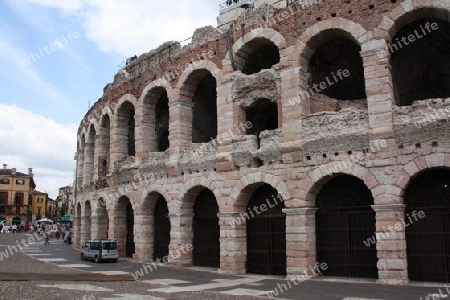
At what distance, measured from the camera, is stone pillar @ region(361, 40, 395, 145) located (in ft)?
42.7

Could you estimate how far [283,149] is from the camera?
14.7 meters

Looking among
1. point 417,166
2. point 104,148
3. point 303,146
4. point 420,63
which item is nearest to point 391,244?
point 417,166

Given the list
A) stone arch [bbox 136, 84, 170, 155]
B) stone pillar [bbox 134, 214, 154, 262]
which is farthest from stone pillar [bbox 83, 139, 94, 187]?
stone pillar [bbox 134, 214, 154, 262]

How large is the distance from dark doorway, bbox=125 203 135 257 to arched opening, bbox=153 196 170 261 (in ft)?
8.10

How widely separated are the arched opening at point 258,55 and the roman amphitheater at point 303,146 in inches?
2.4

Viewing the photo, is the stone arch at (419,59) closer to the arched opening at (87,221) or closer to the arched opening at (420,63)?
the arched opening at (420,63)

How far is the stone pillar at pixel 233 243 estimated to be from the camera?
52.0ft

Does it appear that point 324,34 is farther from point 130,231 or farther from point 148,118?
point 130,231

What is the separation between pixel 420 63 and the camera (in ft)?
52.1

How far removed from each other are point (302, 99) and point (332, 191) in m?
3.30

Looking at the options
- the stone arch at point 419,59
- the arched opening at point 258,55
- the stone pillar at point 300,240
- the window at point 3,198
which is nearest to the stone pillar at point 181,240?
the stone pillar at point 300,240

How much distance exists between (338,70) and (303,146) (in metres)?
4.35

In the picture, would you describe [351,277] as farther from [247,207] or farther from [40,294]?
[40,294]

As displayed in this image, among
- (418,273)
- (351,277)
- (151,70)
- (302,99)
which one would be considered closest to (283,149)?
(302,99)
